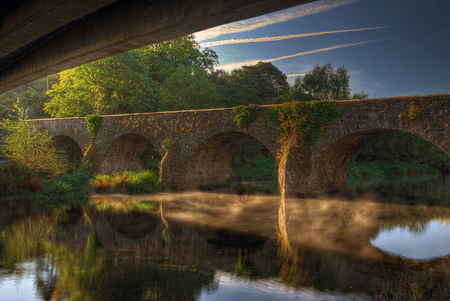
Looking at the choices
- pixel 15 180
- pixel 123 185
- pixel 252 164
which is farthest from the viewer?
pixel 252 164

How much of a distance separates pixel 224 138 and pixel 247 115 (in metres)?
2.65

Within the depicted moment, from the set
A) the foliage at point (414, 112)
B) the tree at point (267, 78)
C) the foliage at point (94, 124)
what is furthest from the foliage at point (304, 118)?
the tree at point (267, 78)

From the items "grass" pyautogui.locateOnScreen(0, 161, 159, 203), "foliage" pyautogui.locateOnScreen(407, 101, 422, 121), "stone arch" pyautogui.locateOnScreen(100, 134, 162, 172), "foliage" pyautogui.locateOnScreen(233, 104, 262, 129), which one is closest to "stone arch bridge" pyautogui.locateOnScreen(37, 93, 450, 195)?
"stone arch" pyautogui.locateOnScreen(100, 134, 162, 172)

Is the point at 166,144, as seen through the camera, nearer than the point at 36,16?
No

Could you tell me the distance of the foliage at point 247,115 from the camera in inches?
631

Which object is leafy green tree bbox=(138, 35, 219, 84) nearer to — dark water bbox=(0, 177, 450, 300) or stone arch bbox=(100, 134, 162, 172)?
stone arch bbox=(100, 134, 162, 172)

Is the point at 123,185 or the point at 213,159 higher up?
the point at 213,159

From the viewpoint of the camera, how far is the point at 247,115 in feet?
52.9

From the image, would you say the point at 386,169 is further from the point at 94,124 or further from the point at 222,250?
the point at 222,250

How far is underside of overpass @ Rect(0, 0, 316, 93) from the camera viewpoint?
437 cm

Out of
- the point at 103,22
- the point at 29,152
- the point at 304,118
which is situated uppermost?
the point at 103,22

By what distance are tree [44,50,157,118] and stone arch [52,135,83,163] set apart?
2.96 m

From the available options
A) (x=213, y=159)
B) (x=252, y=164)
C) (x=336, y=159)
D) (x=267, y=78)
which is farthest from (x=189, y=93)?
(x=336, y=159)

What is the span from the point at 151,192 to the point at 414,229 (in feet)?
39.3
